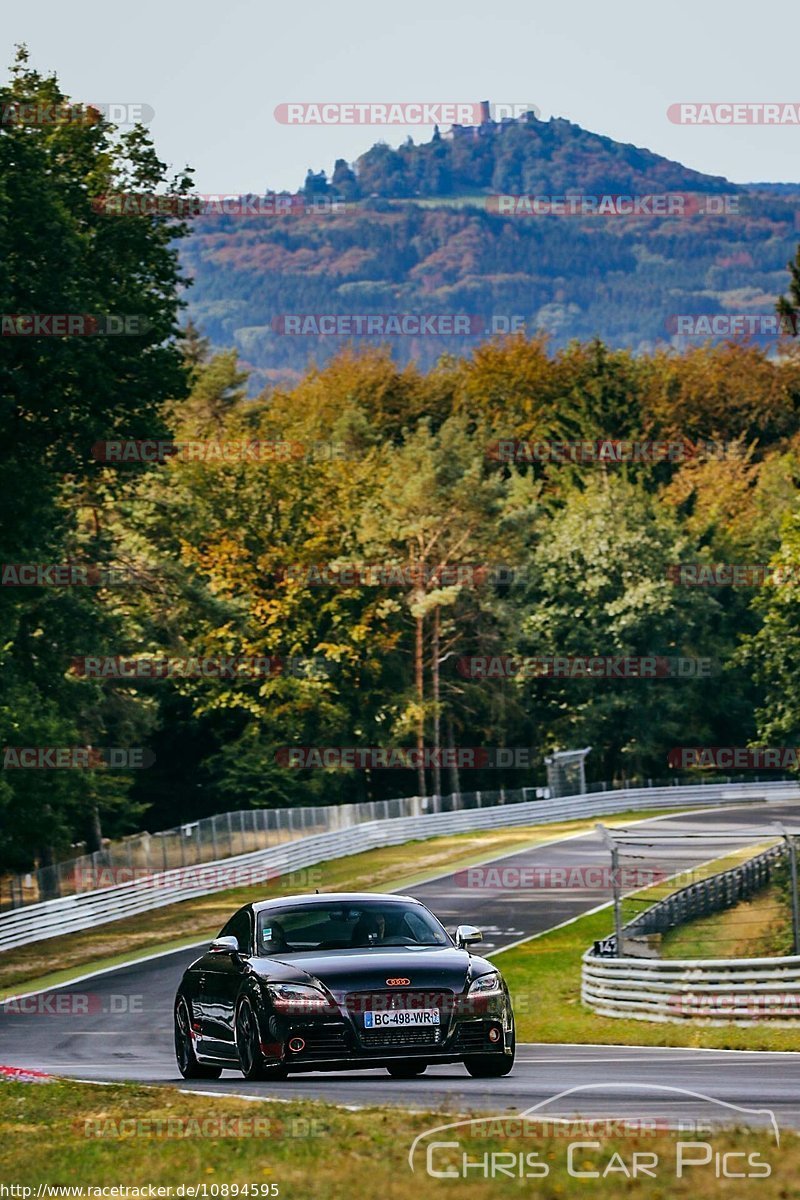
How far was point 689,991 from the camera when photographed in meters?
25.0

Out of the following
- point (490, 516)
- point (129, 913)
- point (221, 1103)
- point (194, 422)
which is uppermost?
point (194, 422)

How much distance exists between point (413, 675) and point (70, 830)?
35.3 meters

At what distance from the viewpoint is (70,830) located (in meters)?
49.1

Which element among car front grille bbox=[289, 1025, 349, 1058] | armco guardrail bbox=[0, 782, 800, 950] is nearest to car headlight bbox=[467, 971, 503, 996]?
car front grille bbox=[289, 1025, 349, 1058]

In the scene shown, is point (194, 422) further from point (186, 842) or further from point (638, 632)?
point (186, 842)

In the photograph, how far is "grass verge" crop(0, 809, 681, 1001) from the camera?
134 feet

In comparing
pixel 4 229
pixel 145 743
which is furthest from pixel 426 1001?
pixel 145 743

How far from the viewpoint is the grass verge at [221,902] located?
1612 inches

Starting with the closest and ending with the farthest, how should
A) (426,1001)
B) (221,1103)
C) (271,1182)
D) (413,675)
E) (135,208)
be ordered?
1. (271,1182)
2. (221,1103)
3. (426,1001)
4. (135,208)
5. (413,675)

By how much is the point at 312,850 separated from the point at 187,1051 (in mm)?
43379

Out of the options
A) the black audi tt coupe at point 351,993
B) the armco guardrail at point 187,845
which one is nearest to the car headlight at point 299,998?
the black audi tt coupe at point 351,993

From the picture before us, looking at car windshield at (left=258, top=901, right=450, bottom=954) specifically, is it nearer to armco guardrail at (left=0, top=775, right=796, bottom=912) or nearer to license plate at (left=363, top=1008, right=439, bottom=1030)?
license plate at (left=363, top=1008, right=439, bottom=1030)

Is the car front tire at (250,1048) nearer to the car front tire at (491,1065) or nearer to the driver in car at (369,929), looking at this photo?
the driver in car at (369,929)

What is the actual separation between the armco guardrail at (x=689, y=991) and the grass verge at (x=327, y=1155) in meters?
12.5
